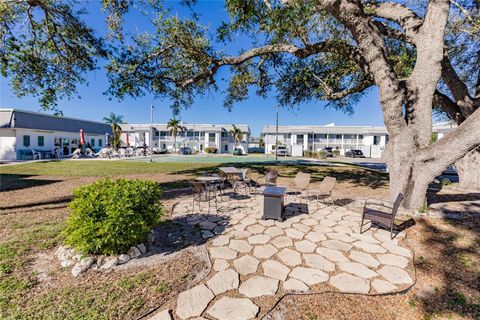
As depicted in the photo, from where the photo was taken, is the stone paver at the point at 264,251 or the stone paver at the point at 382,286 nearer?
the stone paver at the point at 382,286

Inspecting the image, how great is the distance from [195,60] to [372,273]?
8704mm

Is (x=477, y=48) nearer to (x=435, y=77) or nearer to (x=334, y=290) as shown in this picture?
(x=435, y=77)

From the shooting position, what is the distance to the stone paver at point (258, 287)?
2836 millimetres

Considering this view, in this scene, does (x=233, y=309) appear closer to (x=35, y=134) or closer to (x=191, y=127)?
(x=35, y=134)

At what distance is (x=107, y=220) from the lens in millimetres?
3338

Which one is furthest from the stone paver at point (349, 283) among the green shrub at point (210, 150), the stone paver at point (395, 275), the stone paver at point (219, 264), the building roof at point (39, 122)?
the green shrub at point (210, 150)

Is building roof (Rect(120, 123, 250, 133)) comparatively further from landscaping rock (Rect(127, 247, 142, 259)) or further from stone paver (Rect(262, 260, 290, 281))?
stone paver (Rect(262, 260, 290, 281))

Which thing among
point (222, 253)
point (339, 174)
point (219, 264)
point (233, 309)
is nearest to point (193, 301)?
point (233, 309)

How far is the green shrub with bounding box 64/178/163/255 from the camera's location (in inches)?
131

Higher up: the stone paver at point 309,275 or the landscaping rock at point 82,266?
the landscaping rock at point 82,266

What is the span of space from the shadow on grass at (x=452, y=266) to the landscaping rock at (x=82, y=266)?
4.86 metres

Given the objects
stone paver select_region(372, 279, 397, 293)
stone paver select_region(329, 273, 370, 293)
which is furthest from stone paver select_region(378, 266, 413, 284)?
stone paver select_region(329, 273, 370, 293)

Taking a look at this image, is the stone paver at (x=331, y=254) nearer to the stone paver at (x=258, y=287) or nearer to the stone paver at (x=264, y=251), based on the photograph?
the stone paver at (x=264, y=251)

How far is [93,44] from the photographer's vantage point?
8.05 meters
